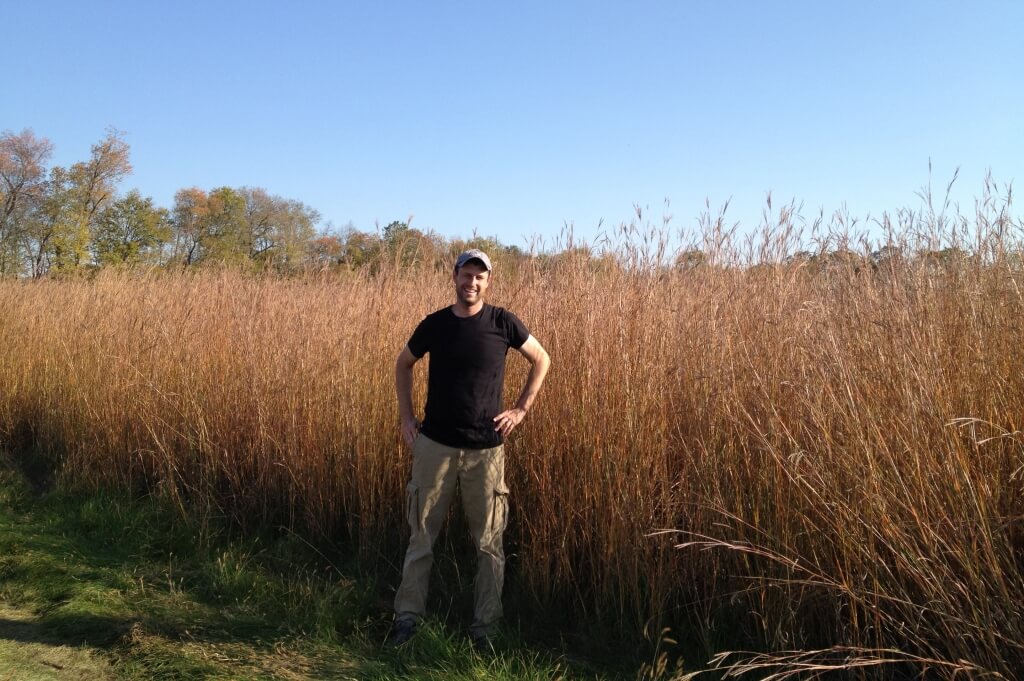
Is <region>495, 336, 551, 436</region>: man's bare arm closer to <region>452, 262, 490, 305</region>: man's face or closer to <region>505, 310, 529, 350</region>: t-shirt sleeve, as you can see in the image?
<region>505, 310, 529, 350</region>: t-shirt sleeve

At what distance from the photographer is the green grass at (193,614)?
281cm

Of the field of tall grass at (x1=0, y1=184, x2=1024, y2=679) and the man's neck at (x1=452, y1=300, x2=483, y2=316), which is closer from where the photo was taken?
the field of tall grass at (x1=0, y1=184, x2=1024, y2=679)

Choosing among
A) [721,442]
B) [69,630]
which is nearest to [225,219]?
[69,630]

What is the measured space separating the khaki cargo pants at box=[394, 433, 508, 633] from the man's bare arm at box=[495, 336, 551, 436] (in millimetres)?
132

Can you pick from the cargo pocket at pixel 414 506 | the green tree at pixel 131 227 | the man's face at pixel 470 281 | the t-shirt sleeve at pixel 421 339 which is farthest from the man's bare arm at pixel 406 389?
the green tree at pixel 131 227

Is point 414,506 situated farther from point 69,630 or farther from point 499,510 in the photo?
point 69,630

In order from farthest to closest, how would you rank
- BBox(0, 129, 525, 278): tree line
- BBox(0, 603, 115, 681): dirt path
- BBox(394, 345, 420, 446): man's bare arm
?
BBox(0, 129, 525, 278): tree line
BBox(394, 345, 420, 446): man's bare arm
BBox(0, 603, 115, 681): dirt path

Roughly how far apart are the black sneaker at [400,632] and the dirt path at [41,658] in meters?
1.19

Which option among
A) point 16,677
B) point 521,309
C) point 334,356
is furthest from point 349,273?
point 16,677

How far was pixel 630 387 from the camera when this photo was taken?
10.3 feet

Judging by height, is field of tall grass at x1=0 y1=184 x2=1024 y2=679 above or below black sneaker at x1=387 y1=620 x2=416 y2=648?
above

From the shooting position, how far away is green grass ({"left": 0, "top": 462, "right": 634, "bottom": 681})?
2.81m

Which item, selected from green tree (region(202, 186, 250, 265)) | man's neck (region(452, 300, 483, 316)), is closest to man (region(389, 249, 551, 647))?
man's neck (region(452, 300, 483, 316))

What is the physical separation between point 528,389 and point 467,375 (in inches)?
12.3
